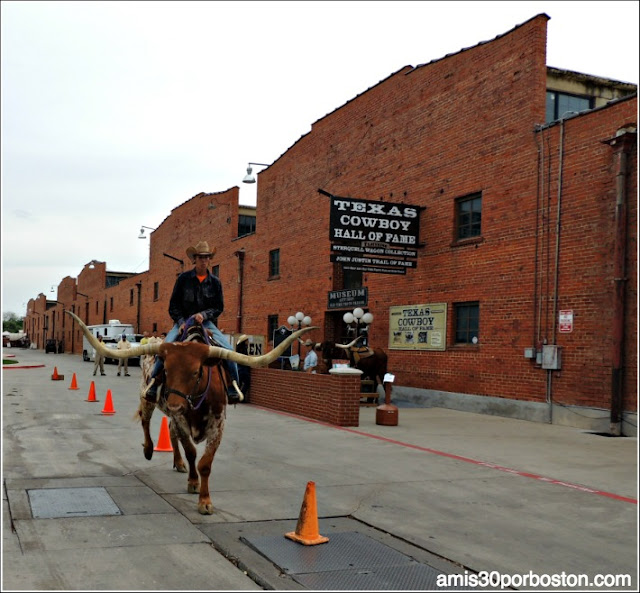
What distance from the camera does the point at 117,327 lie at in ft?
158

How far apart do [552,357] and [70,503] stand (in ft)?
36.5

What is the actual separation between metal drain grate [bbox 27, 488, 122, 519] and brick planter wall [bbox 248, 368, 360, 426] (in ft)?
23.4

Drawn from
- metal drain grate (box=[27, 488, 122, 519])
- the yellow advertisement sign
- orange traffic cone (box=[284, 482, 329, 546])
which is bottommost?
metal drain grate (box=[27, 488, 122, 519])

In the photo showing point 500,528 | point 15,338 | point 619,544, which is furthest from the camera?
point 15,338

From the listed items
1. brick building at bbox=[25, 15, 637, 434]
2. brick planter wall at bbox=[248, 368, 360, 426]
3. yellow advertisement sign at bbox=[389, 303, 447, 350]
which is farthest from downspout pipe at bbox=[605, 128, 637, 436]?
yellow advertisement sign at bbox=[389, 303, 447, 350]

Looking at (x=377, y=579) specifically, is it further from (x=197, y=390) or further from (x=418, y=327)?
(x=418, y=327)

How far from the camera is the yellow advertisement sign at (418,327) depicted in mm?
18562

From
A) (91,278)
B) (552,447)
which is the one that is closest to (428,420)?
(552,447)

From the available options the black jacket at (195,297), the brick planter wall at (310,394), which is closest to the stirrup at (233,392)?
the black jacket at (195,297)

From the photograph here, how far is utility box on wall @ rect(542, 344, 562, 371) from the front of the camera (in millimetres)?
14836

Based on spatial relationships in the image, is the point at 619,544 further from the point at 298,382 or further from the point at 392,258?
the point at 392,258

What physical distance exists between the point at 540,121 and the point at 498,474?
992cm

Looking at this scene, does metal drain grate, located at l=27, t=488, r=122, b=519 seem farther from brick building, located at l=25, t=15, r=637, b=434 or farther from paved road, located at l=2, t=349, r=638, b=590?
brick building, located at l=25, t=15, r=637, b=434

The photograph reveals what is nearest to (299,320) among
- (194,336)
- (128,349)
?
(194,336)
